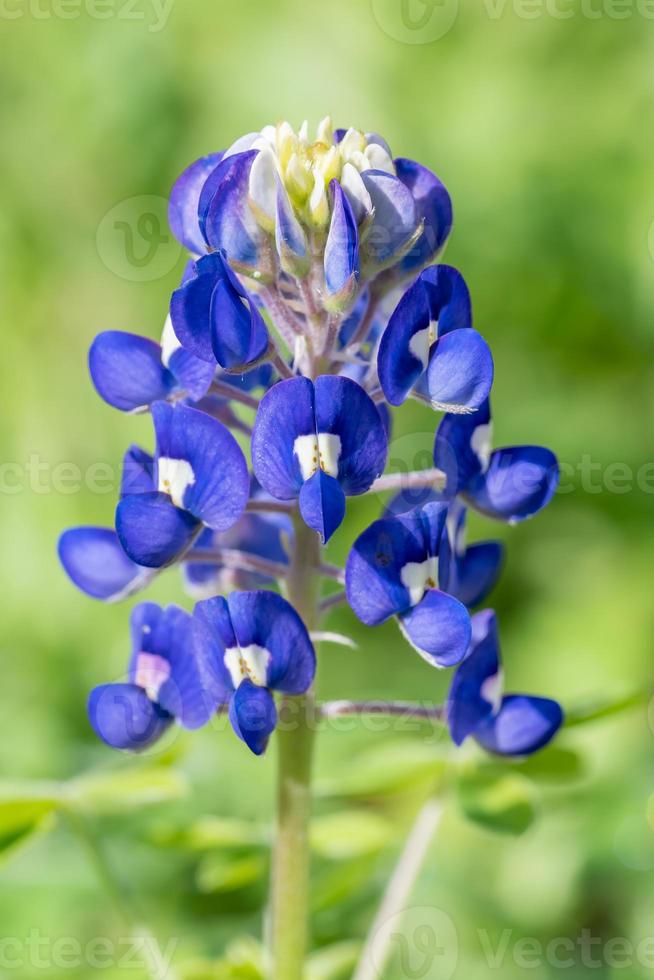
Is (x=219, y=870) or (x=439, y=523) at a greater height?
(x=439, y=523)

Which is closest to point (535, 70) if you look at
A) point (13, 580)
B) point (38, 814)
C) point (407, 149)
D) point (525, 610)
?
point (407, 149)

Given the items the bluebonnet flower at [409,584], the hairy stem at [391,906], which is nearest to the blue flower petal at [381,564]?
the bluebonnet flower at [409,584]

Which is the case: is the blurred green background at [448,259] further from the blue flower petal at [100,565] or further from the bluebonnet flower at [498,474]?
the bluebonnet flower at [498,474]

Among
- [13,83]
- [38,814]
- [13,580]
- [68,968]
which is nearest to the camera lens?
[38,814]

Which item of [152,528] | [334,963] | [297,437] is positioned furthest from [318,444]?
[334,963]

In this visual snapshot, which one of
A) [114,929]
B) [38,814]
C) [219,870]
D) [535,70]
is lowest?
[114,929]

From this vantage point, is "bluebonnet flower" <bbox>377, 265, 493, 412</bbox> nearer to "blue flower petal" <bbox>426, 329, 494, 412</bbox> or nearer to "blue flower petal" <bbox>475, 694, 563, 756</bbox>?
"blue flower petal" <bbox>426, 329, 494, 412</bbox>

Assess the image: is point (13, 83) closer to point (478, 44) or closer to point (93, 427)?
point (93, 427)

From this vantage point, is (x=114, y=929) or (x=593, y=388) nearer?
(x=114, y=929)
